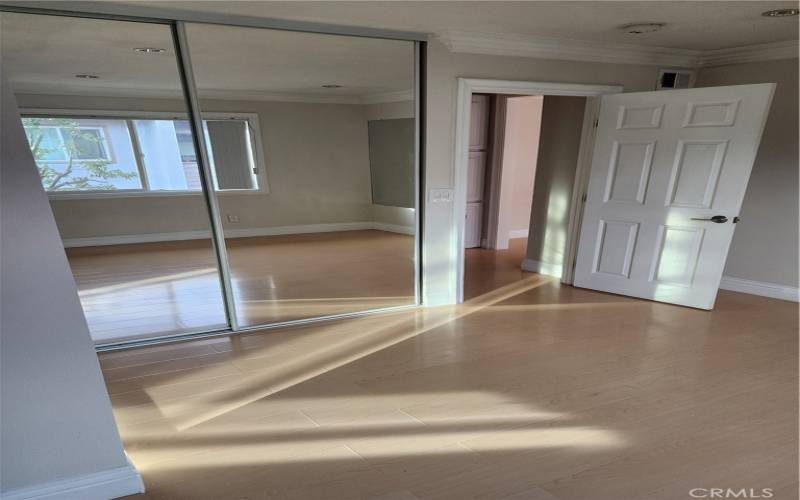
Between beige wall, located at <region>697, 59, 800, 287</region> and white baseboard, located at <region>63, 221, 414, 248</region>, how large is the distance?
324cm

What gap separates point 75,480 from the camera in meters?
1.50

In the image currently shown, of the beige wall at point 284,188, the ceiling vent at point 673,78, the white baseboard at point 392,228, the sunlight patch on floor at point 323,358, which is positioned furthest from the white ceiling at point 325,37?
the sunlight patch on floor at point 323,358

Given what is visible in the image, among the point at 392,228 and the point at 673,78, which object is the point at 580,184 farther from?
the point at 392,228

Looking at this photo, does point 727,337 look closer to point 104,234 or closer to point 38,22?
point 38,22

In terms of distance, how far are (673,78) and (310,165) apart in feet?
13.7

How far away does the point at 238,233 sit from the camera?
548 centimetres

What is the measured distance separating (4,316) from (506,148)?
16.6ft

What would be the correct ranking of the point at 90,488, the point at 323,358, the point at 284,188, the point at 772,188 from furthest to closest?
the point at 284,188 < the point at 772,188 < the point at 323,358 < the point at 90,488

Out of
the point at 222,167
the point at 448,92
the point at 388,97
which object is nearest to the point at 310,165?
the point at 222,167

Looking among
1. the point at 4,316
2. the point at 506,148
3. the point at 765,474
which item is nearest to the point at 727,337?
the point at 765,474

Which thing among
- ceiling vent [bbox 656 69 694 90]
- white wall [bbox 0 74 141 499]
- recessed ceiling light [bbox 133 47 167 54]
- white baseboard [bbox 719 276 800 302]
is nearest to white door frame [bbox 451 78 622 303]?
ceiling vent [bbox 656 69 694 90]

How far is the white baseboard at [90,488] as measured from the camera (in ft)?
4.73

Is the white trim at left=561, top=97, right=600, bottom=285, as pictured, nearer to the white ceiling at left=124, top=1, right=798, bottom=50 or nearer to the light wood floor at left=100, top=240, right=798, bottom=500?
the white ceiling at left=124, top=1, right=798, bottom=50

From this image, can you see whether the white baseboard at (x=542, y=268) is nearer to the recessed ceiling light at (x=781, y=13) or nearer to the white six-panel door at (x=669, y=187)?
the white six-panel door at (x=669, y=187)
